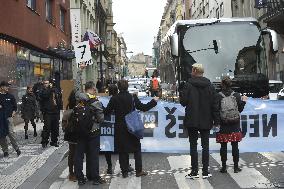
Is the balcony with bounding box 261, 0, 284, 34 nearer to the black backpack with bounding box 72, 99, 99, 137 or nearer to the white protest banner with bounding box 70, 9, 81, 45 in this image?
the white protest banner with bounding box 70, 9, 81, 45

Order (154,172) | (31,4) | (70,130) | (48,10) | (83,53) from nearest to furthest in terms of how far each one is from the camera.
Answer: (70,130)
(154,172)
(83,53)
(31,4)
(48,10)

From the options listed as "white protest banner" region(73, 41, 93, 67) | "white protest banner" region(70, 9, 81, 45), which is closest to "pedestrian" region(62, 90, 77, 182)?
"white protest banner" region(73, 41, 93, 67)

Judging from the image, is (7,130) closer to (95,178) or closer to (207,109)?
(95,178)

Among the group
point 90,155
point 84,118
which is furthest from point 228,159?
point 84,118

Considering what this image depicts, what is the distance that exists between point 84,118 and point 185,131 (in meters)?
2.86

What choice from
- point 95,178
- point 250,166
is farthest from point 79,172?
point 250,166

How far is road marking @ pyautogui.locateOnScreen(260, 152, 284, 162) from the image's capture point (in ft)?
35.7

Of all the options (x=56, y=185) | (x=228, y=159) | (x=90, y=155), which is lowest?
(x=56, y=185)

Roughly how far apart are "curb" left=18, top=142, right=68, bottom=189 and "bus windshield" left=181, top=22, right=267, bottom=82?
5381mm

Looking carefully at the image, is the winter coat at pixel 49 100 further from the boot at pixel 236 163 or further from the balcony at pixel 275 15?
the balcony at pixel 275 15

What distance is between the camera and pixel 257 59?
1633cm

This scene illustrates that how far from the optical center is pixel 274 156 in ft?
37.0

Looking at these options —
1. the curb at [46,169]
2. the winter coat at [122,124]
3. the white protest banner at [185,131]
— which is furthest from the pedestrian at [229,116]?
the curb at [46,169]

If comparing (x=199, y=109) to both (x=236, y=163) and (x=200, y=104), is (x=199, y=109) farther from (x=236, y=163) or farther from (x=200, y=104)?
(x=236, y=163)
